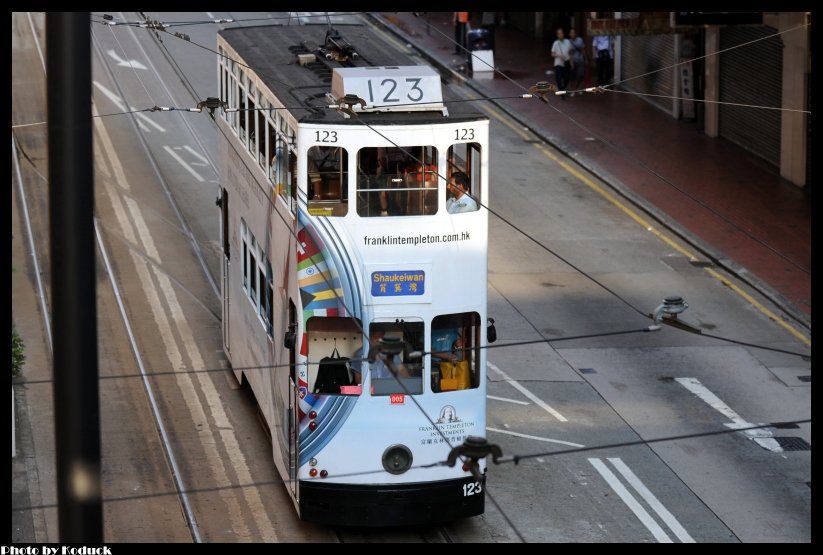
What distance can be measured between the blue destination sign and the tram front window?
0.30 metres

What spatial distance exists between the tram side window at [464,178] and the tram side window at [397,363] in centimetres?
120

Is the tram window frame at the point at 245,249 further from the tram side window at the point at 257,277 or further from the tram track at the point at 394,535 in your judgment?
the tram track at the point at 394,535

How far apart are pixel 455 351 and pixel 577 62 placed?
23.6 m

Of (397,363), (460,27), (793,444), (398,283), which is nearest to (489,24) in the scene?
(460,27)

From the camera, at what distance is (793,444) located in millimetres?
18422

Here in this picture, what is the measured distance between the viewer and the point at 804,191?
96.7 ft

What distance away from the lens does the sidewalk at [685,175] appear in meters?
25.5

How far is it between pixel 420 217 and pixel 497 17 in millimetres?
34444

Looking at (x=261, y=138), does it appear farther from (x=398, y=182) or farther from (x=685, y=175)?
(x=685, y=175)

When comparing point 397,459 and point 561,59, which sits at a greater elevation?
→ point 561,59
